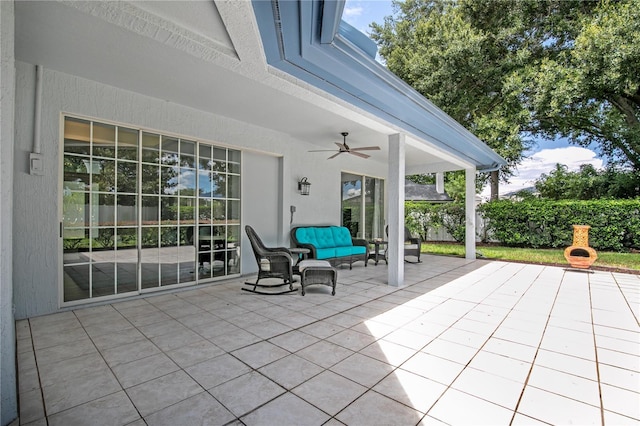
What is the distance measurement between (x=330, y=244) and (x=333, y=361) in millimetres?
4386

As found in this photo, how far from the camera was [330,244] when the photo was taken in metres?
6.81

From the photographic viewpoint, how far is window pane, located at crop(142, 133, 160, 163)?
443 cm

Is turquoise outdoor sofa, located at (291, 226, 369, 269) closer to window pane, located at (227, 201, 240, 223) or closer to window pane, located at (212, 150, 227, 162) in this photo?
window pane, located at (227, 201, 240, 223)

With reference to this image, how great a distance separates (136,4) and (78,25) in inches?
38.5

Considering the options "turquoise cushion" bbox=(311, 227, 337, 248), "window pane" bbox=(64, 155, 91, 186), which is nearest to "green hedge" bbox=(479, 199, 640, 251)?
"turquoise cushion" bbox=(311, 227, 337, 248)

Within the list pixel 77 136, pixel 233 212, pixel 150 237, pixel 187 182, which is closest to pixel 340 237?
pixel 233 212

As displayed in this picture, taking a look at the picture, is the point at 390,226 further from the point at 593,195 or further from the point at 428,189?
the point at 593,195

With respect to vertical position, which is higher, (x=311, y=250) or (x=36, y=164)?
(x=36, y=164)

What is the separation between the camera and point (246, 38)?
241 cm

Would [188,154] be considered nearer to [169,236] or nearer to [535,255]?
[169,236]

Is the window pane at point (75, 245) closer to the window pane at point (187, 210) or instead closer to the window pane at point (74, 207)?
the window pane at point (74, 207)

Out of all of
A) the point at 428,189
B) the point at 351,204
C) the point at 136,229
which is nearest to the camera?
the point at 136,229

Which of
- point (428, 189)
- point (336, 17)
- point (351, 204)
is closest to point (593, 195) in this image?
point (428, 189)

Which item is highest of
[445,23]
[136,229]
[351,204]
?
[445,23]
